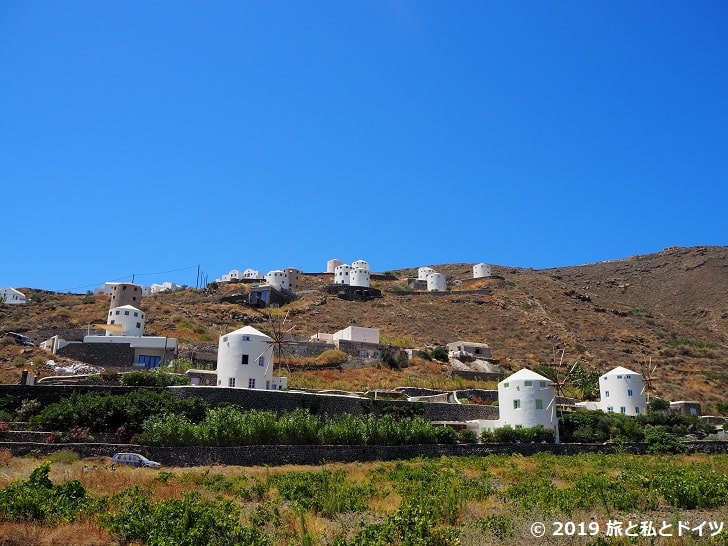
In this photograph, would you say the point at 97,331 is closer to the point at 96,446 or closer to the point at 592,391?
the point at 96,446

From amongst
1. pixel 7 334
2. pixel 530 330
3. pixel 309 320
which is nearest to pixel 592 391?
pixel 530 330

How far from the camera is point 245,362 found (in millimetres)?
38094

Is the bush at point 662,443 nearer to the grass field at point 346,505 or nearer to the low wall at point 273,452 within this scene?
the low wall at point 273,452

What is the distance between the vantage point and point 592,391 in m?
51.2

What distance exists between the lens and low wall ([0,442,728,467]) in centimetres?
2638

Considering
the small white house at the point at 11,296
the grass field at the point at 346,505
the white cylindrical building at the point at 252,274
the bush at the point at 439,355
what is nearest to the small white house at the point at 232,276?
the white cylindrical building at the point at 252,274

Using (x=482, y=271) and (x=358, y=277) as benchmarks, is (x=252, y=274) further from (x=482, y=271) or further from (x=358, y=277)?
(x=482, y=271)

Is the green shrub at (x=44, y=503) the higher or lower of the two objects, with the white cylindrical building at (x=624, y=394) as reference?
lower

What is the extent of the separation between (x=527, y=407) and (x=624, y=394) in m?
12.4

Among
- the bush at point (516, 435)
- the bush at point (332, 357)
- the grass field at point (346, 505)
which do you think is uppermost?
the bush at point (332, 357)

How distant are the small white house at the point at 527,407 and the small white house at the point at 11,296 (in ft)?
250

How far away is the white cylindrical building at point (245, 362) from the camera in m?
37.7

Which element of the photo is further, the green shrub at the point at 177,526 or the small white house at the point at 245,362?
the small white house at the point at 245,362

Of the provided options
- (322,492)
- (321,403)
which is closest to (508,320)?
(321,403)
